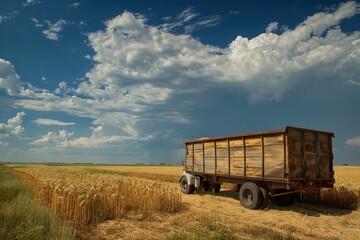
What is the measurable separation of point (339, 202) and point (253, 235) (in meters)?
7.03

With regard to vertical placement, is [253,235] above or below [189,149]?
below

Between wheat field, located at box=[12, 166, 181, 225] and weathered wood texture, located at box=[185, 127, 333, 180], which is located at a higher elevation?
weathered wood texture, located at box=[185, 127, 333, 180]

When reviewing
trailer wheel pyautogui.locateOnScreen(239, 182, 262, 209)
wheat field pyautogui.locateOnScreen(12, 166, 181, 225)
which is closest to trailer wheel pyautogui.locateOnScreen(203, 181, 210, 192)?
trailer wheel pyautogui.locateOnScreen(239, 182, 262, 209)

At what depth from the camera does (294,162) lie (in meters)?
11.3

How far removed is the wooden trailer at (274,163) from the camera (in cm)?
1123

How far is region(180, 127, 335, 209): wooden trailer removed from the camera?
36.8ft

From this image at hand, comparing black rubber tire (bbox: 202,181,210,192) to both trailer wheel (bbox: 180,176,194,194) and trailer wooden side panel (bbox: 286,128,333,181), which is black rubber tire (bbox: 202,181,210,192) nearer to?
trailer wheel (bbox: 180,176,194,194)

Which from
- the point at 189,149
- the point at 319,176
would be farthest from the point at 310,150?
the point at 189,149

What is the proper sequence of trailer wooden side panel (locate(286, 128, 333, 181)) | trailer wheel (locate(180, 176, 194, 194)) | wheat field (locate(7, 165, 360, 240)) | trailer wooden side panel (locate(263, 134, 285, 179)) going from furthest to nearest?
trailer wheel (locate(180, 176, 194, 194)), trailer wooden side panel (locate(286, 128, 333, 181)), trailer wooden side panel (locate(263, 134, 285, 179)), wheat field (locate(7, 165, 360, 240))

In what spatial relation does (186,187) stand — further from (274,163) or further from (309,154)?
(309,154)

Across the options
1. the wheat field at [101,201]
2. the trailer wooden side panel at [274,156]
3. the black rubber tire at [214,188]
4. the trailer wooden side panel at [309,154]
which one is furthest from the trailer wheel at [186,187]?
the trailer wooden side panel at [309,154]

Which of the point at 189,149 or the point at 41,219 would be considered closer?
the point at 41,219

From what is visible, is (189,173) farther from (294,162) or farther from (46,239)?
(46,239)

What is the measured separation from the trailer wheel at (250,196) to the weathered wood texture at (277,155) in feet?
1.40
